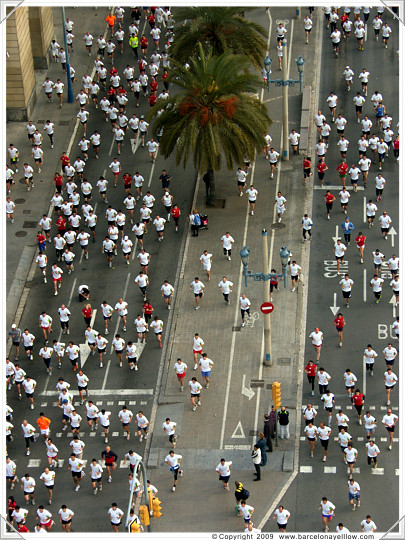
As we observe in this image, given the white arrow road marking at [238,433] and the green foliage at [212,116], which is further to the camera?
the green foliage at [212,116]

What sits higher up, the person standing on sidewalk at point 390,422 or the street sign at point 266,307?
the street sign at point 266,307

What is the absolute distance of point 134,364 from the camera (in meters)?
67.7

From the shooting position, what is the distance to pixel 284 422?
6300 centimetres

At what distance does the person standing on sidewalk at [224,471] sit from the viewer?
61.0 meters

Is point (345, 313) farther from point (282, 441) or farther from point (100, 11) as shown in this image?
point (100, 11)

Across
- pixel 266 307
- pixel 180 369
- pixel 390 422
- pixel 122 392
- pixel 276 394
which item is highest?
pixel 266 307

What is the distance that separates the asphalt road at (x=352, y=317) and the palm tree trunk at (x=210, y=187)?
5.11m

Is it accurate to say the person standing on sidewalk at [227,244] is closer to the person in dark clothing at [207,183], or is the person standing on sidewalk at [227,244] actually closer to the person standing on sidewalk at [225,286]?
the person standing on sidewalk at [225,286]

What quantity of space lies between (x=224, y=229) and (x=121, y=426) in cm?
1438

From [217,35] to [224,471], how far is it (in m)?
26.3

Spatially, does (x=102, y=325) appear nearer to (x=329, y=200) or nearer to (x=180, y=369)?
(x=180, y=369)

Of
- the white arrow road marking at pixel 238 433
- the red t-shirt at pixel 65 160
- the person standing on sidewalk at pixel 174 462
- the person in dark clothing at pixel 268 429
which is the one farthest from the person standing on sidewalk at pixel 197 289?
the red t-shirt at pixel 65 160

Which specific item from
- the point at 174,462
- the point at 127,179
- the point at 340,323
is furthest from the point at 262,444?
the point at 127,179

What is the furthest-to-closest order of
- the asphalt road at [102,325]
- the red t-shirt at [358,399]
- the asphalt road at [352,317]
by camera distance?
the red t-shirt at [358,399] < the asphalt road at [102,325] < the asphalt road at [352,317]
